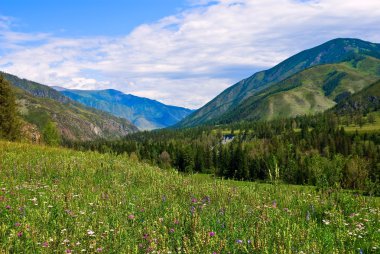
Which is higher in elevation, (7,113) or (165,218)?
(7,113)

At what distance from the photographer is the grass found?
6566mm

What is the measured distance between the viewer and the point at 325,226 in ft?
30.1

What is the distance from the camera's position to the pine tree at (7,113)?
4994 centimetres

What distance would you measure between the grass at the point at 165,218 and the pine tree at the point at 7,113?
39.2 m

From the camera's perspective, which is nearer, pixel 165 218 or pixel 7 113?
pixel 165 218

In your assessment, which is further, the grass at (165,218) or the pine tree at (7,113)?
the pine tree at (7,113)

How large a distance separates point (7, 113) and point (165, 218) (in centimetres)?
5015

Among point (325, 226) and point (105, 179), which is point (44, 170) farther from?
point (325, 226)

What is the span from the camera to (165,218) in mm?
8734

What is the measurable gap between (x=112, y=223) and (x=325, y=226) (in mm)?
5695

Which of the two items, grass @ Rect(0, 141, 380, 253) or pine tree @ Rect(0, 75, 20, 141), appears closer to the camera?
grass @ Rect(0, 141, 380, 253)

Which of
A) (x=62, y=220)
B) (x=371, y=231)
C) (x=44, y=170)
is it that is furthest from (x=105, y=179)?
(x=371, y=231)

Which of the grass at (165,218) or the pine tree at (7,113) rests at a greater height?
the pine tree at (7,113)

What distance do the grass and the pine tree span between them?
129 ft
